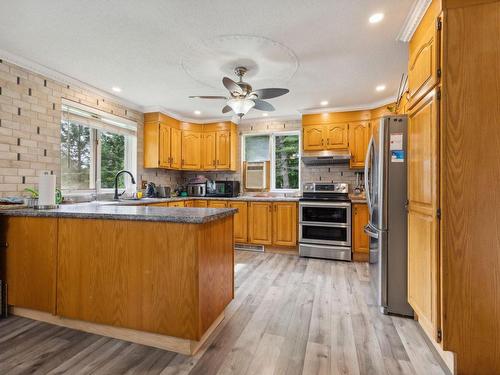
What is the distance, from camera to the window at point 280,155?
16.4 ft

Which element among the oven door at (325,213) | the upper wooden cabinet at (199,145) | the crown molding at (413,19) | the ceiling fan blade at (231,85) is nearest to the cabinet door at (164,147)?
the upper wooden cabinet at (199,145)

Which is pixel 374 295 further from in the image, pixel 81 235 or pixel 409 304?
pixel 81 235

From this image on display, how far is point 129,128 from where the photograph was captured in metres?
4.26

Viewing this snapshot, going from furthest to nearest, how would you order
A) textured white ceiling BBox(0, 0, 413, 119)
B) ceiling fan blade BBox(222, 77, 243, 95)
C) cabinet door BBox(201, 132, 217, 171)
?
1. cabinet door BBox(201, 132, 217, 171)
2. ceiling fan blade BBox(222, 77, 243, 95)
3. textured white ceiling BBox(0, 0, 413, 119)

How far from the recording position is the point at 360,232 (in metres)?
3.79

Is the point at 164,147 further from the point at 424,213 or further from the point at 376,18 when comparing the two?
the point at 424,213

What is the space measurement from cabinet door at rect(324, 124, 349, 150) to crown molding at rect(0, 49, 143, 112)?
3.41 m

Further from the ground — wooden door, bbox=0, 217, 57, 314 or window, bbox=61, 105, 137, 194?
window, bbox=61, 105, 137, 194

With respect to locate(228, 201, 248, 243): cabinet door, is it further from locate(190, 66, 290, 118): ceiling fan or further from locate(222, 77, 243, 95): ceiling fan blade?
locate(222, 77, 243, 95): ceiling fan blade

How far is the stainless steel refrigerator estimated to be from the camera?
7.22 ft

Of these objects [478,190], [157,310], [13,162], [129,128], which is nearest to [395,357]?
[478,190]

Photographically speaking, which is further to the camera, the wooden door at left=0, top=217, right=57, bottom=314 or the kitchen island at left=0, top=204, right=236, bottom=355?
the wooden door at left=0, top=217, right=57, bottom=314

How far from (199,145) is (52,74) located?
261 cm

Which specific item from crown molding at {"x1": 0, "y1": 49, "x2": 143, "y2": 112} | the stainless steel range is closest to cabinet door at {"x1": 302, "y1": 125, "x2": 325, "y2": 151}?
the stainless steel range
